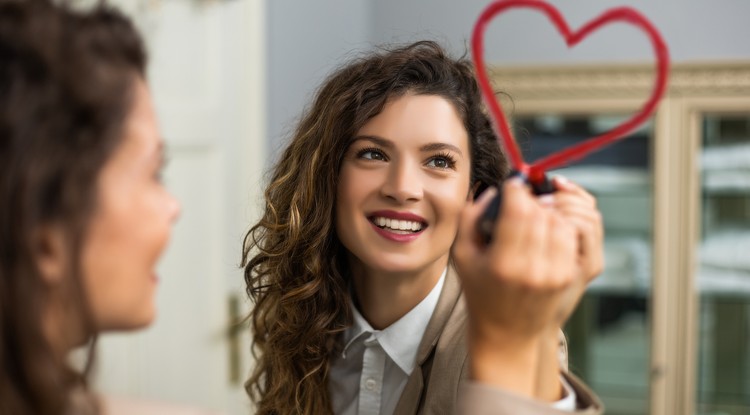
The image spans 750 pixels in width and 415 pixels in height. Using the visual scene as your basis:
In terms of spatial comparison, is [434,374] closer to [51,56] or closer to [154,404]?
[154,404]

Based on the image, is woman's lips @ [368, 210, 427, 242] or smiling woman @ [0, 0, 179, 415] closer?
smiling woman @ [0, 0, 179, 415]

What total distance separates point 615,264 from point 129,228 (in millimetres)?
2228

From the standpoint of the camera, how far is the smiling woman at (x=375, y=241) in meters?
1.09

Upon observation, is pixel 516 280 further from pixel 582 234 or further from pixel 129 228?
pixel 129 228

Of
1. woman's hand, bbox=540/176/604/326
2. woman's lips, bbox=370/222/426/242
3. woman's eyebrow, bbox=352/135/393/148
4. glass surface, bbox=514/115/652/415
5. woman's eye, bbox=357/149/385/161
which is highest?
woman's eyebrow, bbox=352/135/393/148

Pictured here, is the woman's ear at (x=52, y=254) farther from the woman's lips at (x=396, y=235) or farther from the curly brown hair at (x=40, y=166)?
the woman's lips at (x=396, y=235)

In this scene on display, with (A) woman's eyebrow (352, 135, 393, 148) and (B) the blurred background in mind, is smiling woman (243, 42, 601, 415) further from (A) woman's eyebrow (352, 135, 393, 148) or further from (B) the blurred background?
(B) the blurred background

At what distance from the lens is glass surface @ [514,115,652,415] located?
254 cm

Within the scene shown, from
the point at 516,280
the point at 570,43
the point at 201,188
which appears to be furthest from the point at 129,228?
the point at 201,188

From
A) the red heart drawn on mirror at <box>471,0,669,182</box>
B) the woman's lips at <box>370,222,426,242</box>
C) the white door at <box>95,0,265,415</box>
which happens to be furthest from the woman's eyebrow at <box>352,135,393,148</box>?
the white door at <box>95,0,265,415</box>

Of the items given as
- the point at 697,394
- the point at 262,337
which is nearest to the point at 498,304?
the point at 262,337

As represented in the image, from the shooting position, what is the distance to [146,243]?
618 millimetres

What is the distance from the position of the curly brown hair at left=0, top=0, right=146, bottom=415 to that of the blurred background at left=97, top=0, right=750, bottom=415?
1390 millimetres

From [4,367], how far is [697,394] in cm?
236
